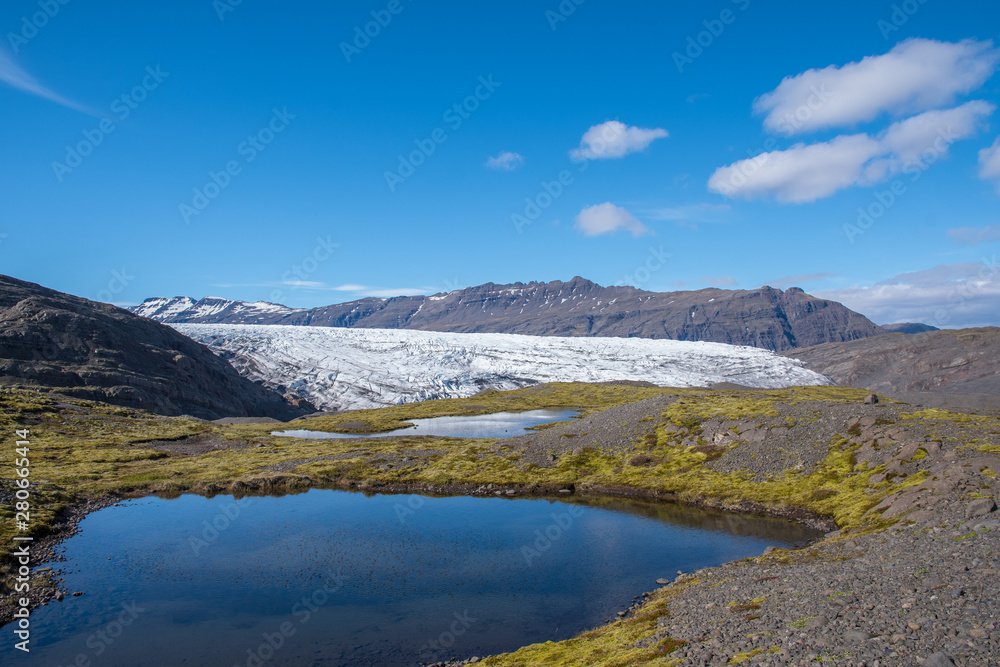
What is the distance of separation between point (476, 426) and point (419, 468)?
4519 centimetres

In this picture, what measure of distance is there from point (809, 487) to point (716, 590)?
79.9ft

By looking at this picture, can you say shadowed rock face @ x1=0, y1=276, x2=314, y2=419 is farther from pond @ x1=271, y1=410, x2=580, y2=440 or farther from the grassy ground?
pond @ x1=271, y1=410, x2=580, y2=440

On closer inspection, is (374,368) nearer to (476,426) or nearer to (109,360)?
(109,360)

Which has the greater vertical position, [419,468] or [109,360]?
[109,360]

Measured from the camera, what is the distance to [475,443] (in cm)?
7062

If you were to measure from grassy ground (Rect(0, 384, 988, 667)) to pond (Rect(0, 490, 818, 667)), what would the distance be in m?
3.61

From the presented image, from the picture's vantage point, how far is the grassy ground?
3528 cm

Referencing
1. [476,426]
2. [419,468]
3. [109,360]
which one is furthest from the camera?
[109,360]

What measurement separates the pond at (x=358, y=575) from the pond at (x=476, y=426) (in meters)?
43.6

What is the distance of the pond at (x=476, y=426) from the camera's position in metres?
92.1

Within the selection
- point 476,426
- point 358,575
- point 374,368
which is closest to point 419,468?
point 358,575

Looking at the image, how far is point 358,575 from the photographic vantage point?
30.3 metres

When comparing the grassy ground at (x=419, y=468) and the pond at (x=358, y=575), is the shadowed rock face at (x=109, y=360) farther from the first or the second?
the pond at (x=358, y=575)

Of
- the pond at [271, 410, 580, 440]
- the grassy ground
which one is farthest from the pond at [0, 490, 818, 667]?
the pond at [271, 410, 580, 440]
